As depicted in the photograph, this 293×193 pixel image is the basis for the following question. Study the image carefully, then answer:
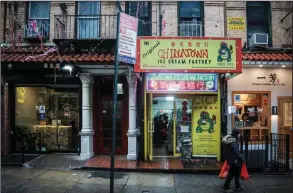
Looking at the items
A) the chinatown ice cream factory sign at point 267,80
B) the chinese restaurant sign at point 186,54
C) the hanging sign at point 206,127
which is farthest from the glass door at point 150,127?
the chinatown ice cream factory sign at point 267,80

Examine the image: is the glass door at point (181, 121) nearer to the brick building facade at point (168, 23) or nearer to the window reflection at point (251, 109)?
the window reflection at point (251, 109)

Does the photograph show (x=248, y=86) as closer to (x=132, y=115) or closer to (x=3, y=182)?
(x=132, y=115)

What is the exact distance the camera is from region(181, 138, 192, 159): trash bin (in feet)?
38.0

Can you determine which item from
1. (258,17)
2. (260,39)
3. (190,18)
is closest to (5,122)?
(190,18)

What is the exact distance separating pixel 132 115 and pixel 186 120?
7.23ft

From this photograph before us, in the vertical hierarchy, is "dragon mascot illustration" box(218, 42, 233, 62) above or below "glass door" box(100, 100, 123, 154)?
above

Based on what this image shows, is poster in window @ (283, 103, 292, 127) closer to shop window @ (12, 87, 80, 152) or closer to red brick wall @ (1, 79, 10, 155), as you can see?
shop window @ (12, 87, 80, 152)

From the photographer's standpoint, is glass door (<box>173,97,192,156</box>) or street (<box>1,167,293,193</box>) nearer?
street (<box>1,167,293,193</box>)

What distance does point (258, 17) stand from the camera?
1258 centimetres

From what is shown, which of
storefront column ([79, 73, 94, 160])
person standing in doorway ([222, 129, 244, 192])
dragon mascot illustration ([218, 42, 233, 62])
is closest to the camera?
person standing in doorway ([222, 129, 244, 192])

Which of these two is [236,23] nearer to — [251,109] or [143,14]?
[251,109]


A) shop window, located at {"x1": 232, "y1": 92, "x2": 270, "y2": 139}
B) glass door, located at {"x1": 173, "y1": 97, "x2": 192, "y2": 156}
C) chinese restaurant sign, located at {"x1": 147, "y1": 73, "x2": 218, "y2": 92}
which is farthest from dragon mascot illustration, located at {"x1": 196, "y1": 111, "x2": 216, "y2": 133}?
chinese restaurant sign, located at {"x1": 147, "y1": 73, "x2": 218, "y2": 92}

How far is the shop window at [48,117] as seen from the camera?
A: 12.5 meters

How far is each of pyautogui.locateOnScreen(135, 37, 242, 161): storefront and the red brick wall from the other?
5.43 meters
